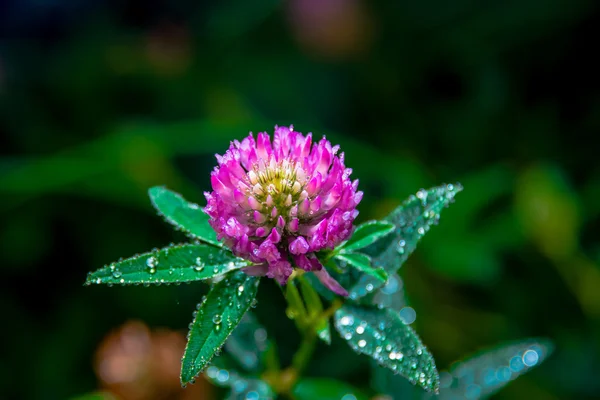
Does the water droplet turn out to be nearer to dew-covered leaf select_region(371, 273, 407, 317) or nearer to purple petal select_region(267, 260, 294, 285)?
purple petal select_region(267, 260, 294, 285)

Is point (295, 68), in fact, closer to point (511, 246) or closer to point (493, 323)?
point (511, 246)

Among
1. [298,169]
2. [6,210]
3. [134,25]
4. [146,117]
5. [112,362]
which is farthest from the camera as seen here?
[134,25]

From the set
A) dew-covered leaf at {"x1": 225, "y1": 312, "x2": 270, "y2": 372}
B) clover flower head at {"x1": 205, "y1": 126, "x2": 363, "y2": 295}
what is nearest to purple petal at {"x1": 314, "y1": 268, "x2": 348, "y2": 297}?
clover flower head at {"x1": 205, "y1": 126, "x2": 363, "y2": 295}

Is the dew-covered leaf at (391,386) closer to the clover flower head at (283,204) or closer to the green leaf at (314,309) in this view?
the green leaf at (314,309)

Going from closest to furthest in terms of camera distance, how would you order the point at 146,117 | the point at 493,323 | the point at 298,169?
1. the point at 298,169
2. the point at 493,323
3. the point at 146,117

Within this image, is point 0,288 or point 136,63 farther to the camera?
point 136,63

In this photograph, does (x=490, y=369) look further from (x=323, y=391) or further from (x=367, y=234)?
(x=367, y=234)

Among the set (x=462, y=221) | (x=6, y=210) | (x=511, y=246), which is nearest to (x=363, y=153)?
(x=462, y=221)
